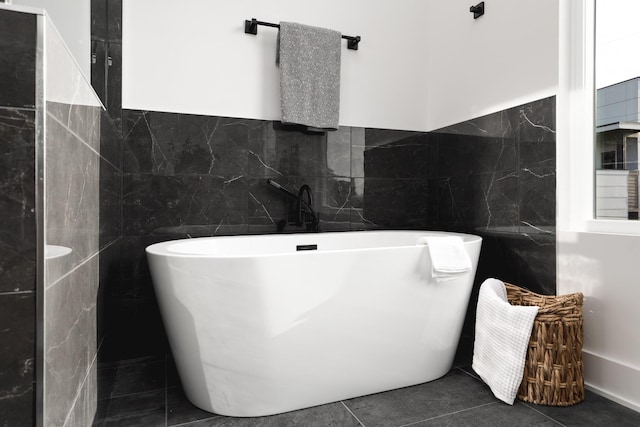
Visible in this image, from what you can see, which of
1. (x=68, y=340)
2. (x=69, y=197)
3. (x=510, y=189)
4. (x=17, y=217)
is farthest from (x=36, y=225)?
(x=510, y=189)

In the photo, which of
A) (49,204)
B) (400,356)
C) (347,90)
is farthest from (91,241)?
(347,90)

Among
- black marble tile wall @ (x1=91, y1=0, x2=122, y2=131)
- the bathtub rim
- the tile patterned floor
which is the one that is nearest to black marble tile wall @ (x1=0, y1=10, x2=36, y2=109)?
the bathtub rim

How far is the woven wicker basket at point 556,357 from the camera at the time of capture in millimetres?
1691

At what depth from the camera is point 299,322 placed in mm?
1598

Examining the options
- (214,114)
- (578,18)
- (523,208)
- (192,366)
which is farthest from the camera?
(214,114)

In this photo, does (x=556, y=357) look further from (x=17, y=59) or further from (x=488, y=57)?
(x=17, y=59)

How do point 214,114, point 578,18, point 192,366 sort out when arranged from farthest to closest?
point 214,114
point 578,18
point 192,366

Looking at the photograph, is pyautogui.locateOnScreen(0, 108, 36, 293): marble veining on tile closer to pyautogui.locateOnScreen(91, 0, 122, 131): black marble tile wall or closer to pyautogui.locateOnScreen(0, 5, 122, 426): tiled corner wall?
pyautogui.locateOnScreen(0, 5, 122, 426): tiled corner wall

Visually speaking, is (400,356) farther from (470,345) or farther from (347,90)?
(347,90)

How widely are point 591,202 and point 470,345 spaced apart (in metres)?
1.07

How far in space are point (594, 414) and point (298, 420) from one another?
3.81ft

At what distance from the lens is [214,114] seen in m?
2.36

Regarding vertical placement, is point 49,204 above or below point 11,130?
below

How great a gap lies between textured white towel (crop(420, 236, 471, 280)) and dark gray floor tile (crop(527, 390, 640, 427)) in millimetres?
611
